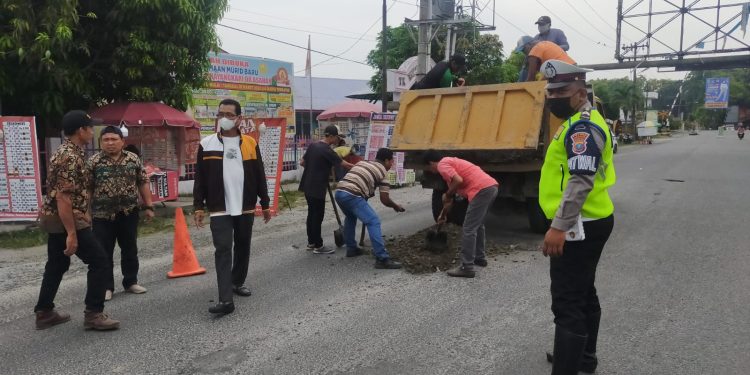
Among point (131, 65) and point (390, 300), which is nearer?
point (390, 300)

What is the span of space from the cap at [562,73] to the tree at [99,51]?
7.55 m

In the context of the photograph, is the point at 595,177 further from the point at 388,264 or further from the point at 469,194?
the point at 388,264

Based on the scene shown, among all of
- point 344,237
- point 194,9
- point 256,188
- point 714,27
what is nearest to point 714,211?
point 344,237

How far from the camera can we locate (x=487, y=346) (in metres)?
3.88

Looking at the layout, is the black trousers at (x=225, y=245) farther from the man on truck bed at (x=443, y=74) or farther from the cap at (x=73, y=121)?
the man on truck bed at (x=443, y=74)

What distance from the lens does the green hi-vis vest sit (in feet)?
9.81

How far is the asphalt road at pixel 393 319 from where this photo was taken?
365cm

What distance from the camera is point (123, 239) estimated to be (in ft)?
16.9

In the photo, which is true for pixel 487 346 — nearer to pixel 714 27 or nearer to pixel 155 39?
pixel 155 39

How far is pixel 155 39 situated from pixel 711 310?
360 inches

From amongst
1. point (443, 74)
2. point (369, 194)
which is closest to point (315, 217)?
point (369, 194)

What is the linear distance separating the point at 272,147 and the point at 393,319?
5961 millimetres

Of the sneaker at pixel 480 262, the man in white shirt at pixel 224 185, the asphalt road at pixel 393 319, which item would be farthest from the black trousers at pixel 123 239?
the sneaker at pixel 480 262

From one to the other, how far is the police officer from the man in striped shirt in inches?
119
